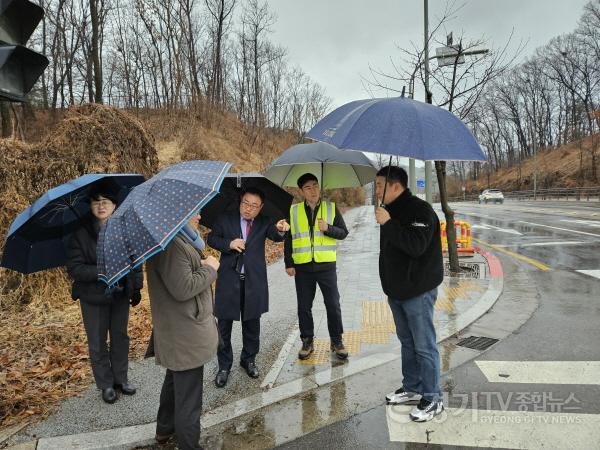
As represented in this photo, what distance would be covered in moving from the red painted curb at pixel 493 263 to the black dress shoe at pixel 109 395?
24.2ft

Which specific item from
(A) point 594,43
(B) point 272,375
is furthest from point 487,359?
(A) point 594,43

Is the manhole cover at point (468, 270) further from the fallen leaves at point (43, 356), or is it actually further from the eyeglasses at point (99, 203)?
the eyeglasses at point (99, 203)

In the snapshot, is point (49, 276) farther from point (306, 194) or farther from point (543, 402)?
point (543, 402)

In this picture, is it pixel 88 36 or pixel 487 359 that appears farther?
pixel 88 36

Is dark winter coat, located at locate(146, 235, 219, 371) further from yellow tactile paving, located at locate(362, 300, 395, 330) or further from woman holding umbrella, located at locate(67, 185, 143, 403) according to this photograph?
yellow tactile paving, located at locate(362, 300, 395, 330)

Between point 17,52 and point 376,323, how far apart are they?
4.87 meters

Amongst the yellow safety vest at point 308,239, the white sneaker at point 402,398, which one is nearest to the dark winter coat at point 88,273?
the yellow safety vest at point 308,239

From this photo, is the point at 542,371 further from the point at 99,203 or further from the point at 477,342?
the point at 99,203

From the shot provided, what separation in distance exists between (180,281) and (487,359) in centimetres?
351

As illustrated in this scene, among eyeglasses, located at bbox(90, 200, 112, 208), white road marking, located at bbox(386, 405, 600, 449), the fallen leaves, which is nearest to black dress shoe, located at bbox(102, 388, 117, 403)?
the fallen leaves

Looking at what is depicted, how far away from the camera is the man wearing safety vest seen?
14.6ft

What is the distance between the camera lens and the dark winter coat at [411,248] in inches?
126

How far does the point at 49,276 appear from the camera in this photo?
681 centimetres

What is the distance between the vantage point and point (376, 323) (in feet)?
19.4
